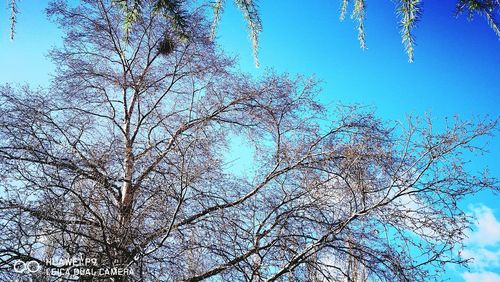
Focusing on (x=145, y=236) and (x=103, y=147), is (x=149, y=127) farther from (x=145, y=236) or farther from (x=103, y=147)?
(x=145, y=236)

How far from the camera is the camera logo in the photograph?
3.61 m

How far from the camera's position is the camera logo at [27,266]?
361 cm

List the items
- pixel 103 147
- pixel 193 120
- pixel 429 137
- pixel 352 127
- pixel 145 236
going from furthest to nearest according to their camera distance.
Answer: pixel 193 120 < pixel 352 127 < pixel 103 147 < pixel 429 137 < pixel 145 236

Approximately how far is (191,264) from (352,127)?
2858 mm

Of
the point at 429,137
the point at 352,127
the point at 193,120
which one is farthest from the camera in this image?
the point at 193,120

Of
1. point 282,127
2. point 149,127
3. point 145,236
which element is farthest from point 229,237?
point 149,127

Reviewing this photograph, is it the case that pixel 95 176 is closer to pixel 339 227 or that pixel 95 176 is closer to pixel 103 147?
pixel 103 147

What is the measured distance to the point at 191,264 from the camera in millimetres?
4199

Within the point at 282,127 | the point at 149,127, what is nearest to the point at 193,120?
the point at 149,127

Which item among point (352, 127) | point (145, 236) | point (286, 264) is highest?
point (352, 127)

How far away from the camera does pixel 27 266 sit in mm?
3635

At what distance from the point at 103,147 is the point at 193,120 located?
1.47m

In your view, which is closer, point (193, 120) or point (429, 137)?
point (429, 137)

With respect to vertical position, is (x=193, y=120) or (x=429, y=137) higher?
(x=193, y=120)
